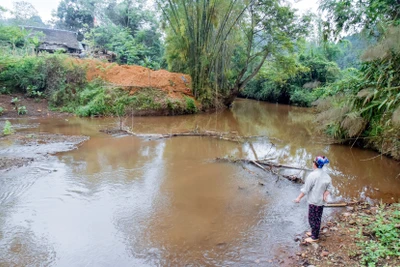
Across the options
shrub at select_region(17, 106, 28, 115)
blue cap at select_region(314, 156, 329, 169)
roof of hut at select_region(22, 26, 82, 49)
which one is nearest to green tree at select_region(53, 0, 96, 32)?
roof of hut at select_region(22, 26, 82, 49)

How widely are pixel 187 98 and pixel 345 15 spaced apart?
977 centimetres

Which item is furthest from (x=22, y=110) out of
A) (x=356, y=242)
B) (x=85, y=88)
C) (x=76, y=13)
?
(x=76, y=13)

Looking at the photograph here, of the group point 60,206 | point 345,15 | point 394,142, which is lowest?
point 60,206

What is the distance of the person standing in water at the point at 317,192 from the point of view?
152 inches

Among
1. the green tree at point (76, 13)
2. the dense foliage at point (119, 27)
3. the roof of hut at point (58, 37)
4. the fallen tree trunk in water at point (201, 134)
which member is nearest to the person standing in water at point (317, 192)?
the fallen tree trunk in water at point (201, 134)

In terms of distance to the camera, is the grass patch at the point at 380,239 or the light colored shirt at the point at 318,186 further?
the light colored shirt at the point at 318,186

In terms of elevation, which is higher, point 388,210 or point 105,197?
point 388,210

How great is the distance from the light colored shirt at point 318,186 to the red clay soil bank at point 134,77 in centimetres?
1317

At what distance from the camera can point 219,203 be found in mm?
5188

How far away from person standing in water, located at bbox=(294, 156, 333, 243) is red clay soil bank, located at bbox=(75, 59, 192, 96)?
13.2m

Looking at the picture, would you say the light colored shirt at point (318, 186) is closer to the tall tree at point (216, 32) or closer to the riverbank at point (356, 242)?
the riverbank at point (356, 242)

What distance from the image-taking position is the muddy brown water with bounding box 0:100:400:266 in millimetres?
3684

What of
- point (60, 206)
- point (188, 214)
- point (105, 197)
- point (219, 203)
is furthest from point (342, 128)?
point (60, 206)

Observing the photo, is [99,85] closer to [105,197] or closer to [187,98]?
[187,98]
